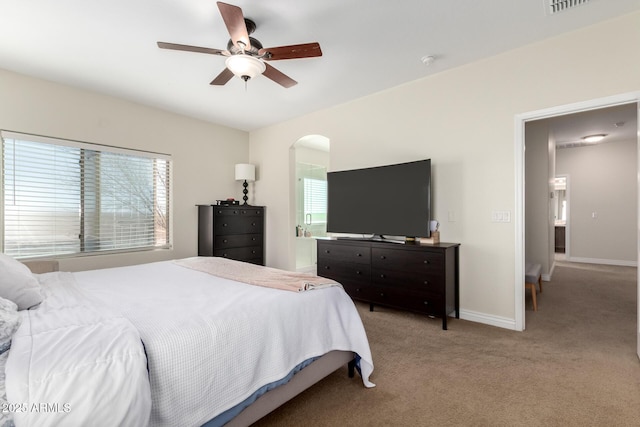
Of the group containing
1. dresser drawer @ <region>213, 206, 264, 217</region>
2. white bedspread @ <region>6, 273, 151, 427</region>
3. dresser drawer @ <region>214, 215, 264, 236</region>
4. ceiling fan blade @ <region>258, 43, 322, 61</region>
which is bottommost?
white bedspread @ <region>6, 273, 151, 427</region>

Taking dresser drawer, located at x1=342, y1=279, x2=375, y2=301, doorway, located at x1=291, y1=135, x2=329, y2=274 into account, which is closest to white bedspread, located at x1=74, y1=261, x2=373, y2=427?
dresser drawer, located at x1=342, y1=279, x2=375, y2=301

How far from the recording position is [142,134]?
160 inches

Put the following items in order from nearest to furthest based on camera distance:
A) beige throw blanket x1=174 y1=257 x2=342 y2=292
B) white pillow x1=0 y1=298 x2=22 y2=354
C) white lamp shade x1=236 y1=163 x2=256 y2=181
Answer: white pillow x1=0 y1=298 x2=22 y2=354
beige throw blanket x1=174 y1=257 x2=342 y2=292
white lamp shade x1=236 y1=163 x2=256 y2=181

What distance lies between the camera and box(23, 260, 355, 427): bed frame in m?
1.46

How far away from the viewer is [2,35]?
8.20ft

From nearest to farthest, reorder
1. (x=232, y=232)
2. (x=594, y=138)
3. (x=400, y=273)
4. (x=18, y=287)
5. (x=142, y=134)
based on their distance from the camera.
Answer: (x=18, y=287) < (x=400, y=273) < (x=142, y=134) < (x=232, y=232) < (x=594, y=138)

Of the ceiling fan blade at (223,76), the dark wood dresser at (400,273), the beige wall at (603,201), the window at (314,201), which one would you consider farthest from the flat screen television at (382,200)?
the beige wall at (603,201)

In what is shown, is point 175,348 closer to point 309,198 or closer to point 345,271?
point 345,271

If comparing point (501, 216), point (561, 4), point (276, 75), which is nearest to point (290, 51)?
point (276, 75)

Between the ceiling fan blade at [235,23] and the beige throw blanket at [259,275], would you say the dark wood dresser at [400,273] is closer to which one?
the beige throw blanket at [259,275]

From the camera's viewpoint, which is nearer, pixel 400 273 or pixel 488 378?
pixel 488 378

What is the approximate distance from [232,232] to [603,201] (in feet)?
24.4

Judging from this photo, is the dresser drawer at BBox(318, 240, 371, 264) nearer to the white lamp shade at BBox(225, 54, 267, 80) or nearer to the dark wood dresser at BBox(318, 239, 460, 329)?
the dark wood dresser at BBox(318, 239, 460, 329)

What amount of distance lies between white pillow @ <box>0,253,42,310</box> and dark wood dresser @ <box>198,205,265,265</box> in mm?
2668
